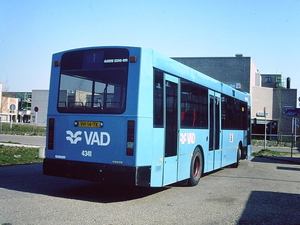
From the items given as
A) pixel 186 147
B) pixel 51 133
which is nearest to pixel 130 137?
pixel 51 133

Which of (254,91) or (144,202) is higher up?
(254,91)

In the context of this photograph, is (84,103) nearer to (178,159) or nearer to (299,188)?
(178,159)

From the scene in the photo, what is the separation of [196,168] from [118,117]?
3.71 metres

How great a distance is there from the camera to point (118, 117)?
786 cm

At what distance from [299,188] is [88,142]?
244 inches

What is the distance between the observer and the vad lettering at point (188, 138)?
9.47m

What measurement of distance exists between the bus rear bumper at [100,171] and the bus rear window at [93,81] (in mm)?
1117

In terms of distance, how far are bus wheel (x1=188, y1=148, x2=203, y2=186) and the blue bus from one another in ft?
1.53

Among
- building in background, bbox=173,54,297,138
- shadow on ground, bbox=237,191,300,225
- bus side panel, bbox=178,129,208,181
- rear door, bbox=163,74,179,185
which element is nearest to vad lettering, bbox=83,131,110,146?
rear door, bbox=163,74,179,185

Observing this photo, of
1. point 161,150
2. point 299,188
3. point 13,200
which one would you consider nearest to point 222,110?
point 299,188

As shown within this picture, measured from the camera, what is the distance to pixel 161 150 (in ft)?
27.4

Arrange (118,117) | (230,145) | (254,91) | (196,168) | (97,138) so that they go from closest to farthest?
(118,117)
(97,138)
(196,168)
(230,145)
(254,91)

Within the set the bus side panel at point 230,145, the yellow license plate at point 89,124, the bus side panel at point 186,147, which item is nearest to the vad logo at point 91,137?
the yellow license plate at point 89,124

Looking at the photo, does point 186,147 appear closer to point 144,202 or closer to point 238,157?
point 144,202
